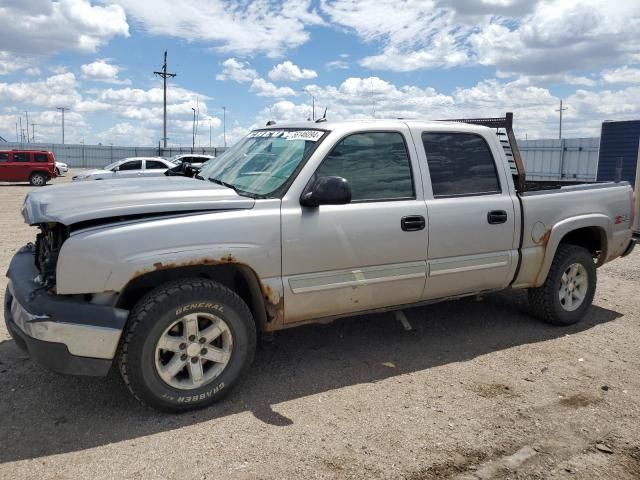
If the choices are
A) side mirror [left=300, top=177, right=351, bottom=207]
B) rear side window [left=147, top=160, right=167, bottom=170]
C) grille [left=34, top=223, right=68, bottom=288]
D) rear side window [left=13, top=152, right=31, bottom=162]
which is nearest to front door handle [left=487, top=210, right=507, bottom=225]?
side mirror [left=300, top=177, right=351, bottom=207]

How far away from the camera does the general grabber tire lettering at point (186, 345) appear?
3.33m

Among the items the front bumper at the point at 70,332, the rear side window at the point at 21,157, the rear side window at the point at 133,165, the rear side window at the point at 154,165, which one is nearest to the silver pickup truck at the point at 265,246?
the front bumper at the point at 70,332

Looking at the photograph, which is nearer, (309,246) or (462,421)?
(462,421)

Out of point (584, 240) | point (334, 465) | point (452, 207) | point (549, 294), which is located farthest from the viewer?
point (584, 240)

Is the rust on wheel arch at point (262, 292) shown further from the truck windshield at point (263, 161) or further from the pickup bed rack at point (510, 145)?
the pickup bed rack at point (510, 145)

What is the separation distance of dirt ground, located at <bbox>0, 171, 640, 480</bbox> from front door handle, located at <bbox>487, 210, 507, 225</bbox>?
1.09 metres

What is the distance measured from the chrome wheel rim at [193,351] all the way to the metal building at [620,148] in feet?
40.5

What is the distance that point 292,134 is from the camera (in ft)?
14.3

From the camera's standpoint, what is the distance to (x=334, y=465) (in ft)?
9.97

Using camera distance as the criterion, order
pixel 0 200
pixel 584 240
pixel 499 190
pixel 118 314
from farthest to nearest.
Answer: pixel 0 200 → pixel 584 240 → pixel 499 190 → pixel 118 314

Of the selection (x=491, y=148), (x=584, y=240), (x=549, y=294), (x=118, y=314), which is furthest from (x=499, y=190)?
(x=118, y=314)

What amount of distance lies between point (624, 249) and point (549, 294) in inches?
46.4

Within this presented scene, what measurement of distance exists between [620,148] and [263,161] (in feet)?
41.6

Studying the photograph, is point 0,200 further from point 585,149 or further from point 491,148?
point 585,149
